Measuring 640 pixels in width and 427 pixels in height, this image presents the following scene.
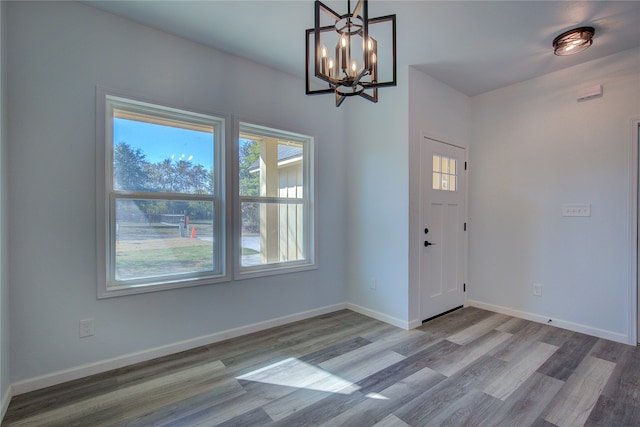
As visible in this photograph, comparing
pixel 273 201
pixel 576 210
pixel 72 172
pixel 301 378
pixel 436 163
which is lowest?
pixel 301 378

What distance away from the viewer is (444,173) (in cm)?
350

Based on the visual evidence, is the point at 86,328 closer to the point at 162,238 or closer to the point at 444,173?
the point at 162,238

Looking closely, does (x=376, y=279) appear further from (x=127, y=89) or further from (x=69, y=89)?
(x=69, y=89)

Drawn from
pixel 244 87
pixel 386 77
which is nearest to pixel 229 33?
pixel 244 87

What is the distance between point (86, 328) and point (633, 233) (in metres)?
4.72

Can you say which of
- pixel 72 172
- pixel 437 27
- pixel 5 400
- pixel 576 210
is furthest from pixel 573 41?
pixel 5 400

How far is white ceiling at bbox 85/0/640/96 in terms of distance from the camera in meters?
2.17

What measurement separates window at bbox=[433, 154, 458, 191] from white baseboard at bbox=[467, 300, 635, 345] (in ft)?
5.06

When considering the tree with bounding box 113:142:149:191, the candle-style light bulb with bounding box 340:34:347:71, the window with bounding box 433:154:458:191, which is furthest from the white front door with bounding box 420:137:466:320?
the tree with bounding box 113:142:149:191

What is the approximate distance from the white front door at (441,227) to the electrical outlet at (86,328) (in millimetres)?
3031

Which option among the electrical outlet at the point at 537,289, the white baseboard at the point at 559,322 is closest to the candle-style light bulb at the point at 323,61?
the electrical outlet at the point at 537,289

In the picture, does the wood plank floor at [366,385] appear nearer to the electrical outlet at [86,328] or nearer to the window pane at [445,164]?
the electrical outlet at [86,328]

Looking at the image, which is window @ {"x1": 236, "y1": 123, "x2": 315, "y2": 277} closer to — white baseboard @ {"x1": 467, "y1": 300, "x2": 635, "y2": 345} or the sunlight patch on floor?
the sunlight patch on floor

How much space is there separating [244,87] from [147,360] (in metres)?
2.64
